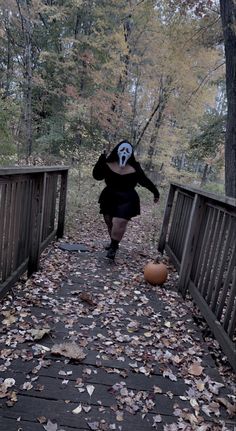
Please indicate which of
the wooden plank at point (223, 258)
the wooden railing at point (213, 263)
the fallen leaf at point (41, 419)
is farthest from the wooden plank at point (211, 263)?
the fallen leaf at point (41, 419)

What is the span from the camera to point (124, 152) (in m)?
4.74

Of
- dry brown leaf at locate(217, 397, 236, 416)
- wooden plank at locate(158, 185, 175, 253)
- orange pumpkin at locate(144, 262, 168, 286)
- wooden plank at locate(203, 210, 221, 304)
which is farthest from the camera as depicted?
wooden plank at locate(158, 185, 175, 253)

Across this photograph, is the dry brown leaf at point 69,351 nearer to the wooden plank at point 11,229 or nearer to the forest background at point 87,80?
the wooden plank at point 11,229

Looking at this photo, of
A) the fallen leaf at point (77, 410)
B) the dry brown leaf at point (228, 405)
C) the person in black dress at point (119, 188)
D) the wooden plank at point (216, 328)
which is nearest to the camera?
the fallen leaf at point (77, 410)

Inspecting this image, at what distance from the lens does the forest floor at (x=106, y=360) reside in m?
1.99

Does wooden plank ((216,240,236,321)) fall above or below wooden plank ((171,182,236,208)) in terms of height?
below

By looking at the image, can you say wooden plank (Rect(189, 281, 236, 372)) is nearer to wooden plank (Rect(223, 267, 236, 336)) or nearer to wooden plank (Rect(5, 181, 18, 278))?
wooden plank (Rect(223, 267, 236, 336))

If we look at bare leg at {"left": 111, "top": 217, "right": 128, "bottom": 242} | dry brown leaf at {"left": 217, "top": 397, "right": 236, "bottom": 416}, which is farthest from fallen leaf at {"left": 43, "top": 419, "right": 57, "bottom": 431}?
bare leg at {"left": 111, "top": 217, "right": 128, "bottom": 242}

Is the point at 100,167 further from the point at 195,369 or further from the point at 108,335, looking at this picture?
the point at 195,369

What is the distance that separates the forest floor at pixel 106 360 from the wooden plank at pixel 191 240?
230 millimetres

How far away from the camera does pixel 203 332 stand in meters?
3.16

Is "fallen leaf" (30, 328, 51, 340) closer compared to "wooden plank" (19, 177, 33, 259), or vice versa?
"fallen leaf" (30, 328, 51, 340)

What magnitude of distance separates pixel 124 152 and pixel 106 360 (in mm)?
2997

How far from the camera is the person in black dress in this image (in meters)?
4.83
